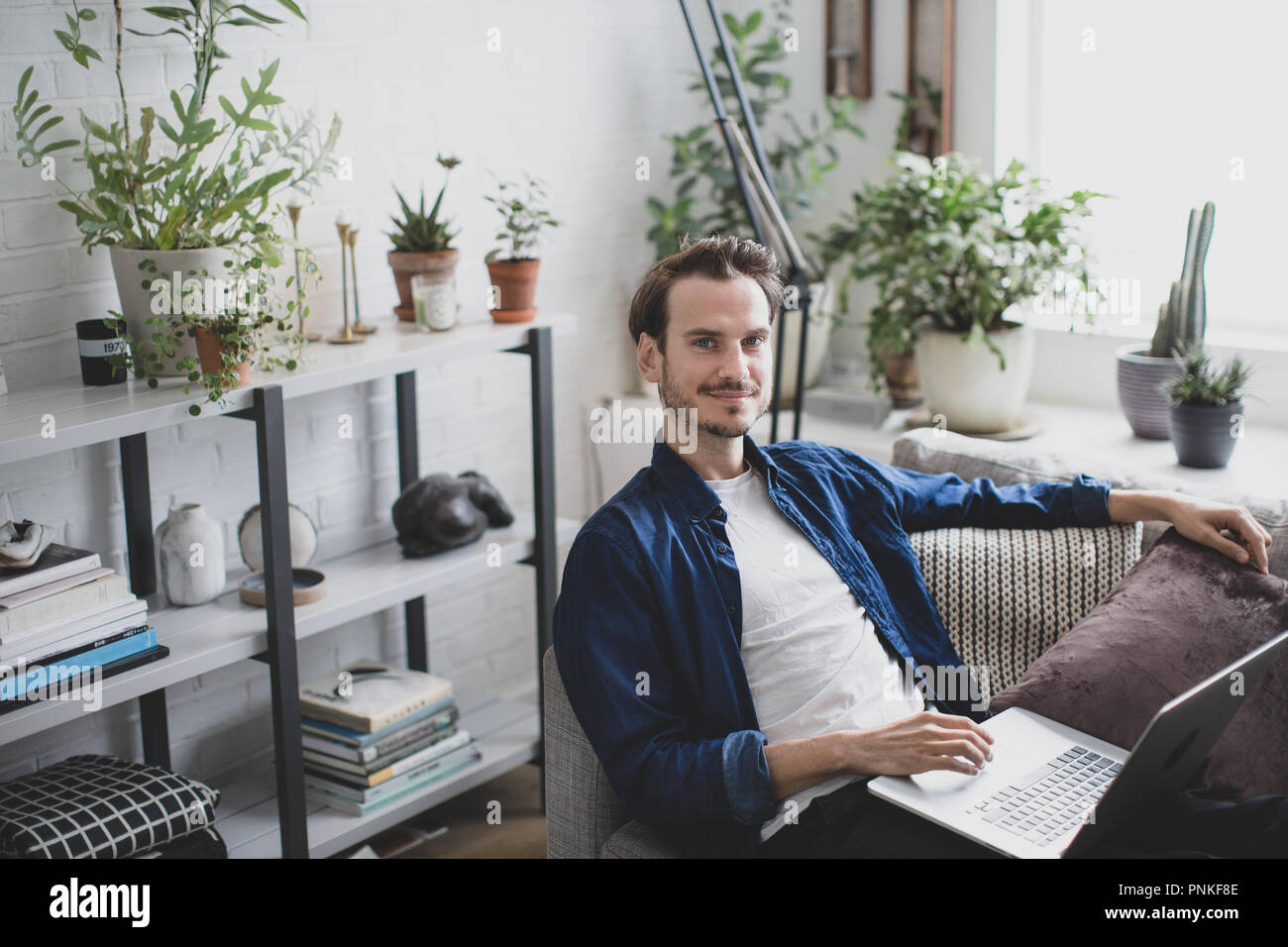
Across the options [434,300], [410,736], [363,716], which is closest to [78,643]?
[363,716]

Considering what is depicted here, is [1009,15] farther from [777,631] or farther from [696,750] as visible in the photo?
[696,750]

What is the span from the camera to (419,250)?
247 centimetres

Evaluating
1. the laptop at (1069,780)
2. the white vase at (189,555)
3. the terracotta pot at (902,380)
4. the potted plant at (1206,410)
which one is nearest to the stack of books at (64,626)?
the white vase at (189,555)

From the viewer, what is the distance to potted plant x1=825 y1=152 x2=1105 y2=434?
270 cm

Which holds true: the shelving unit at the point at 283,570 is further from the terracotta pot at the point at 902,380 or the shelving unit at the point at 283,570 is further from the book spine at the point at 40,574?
the terracotta pot at the point at 902,380

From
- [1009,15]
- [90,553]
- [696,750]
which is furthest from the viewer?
[1009,15]

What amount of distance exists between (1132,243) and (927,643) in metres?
1.57

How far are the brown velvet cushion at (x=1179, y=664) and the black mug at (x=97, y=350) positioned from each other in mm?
1401

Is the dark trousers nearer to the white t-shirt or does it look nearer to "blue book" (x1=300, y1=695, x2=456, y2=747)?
the white t-shirt

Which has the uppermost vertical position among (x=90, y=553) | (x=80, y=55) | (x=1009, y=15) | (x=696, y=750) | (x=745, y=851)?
(x=1009, y=15)

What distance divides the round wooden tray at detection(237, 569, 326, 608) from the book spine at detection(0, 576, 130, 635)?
10.0 inches

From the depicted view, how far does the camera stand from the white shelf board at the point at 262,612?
1934 mm

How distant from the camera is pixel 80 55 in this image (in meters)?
2.01
